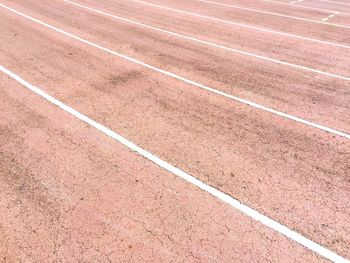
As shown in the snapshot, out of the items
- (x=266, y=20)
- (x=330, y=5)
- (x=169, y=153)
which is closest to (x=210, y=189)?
(x=169, y=153)

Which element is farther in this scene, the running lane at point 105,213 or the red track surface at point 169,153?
the red track surface at point 169,153

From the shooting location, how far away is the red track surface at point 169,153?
577cm

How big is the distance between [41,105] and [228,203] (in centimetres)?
595

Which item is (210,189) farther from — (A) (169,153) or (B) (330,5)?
(B) (330,5)

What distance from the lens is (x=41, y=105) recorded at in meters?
9.65

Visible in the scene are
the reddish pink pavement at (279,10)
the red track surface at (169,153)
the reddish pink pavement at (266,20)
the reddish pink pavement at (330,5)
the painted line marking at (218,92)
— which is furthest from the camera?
the reddish pink pavement at (330,5)

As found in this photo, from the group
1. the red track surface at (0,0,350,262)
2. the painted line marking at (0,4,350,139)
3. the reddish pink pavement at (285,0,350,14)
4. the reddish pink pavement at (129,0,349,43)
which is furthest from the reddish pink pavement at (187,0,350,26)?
the painted line marking at (0,4,350,139)

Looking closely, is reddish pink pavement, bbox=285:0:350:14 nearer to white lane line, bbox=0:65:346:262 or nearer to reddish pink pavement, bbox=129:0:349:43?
reddish pink pavement, bbox=129:0:349:43

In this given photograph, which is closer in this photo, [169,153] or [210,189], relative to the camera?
[210,189]

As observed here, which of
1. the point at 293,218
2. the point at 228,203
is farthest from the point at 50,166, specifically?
the point at 293,218

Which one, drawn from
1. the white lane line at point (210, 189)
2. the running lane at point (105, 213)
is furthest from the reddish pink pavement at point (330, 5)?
the running lane at point (105, 213)

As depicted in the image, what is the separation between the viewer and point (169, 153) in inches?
308

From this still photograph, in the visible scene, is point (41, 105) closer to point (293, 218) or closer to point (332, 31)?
point (293, 218)

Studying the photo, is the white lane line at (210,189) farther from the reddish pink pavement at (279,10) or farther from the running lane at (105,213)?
the reddish pink pavement at (279,10)
